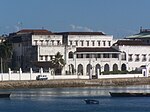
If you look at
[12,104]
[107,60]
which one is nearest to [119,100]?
[12,104]

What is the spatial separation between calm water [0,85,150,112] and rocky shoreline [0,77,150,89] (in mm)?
6742

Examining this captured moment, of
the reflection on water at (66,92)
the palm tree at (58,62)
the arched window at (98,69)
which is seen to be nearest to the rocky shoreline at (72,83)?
the reflection on water at (66,92)

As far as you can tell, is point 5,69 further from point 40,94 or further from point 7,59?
point 40,94

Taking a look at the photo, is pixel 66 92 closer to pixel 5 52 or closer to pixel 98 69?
pixel 98 69

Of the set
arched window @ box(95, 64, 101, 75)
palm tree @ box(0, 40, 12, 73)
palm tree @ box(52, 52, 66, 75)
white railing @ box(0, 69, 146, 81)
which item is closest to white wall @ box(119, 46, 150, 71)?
arched window @ box(95, 64, 101, 75)

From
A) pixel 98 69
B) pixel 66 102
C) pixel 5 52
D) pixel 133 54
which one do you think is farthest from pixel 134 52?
pixel 66 102

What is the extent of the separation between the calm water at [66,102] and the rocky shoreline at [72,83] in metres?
6.74

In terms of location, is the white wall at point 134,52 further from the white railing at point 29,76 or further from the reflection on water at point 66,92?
the reflection on water at point 66,92

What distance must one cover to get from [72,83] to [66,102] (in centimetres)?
3928

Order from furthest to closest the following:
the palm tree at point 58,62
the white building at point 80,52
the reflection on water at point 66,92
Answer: the white building at point 80,52
the palm tree at point 58,62
the reflection on water at point 66,92

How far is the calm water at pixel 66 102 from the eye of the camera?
312 ft

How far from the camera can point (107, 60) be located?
163375mm

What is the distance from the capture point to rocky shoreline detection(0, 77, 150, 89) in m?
141

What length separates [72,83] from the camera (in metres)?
146
